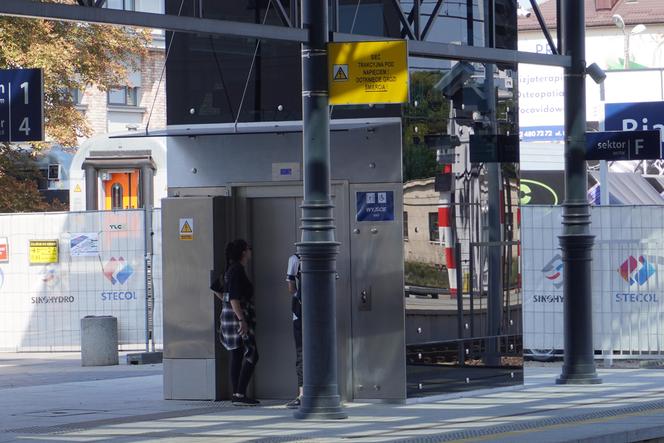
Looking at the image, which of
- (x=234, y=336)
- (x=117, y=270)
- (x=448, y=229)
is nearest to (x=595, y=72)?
(x=448, y=229)

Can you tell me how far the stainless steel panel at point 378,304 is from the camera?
50.0 feet

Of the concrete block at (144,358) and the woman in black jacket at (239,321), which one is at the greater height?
the woman in black jacket at (239,321)

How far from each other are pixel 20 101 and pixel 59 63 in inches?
760

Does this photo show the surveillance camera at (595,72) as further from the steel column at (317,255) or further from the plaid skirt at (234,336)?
the plaid skirt at (234,336)

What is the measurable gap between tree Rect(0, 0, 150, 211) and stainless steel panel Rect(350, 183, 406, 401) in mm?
20358

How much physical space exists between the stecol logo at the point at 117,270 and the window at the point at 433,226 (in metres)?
11.0

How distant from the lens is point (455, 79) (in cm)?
1597

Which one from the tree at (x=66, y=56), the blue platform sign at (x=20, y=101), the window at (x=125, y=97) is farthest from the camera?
the window at (x=125, y=97)

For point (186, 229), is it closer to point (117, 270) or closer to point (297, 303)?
point (297, 303)

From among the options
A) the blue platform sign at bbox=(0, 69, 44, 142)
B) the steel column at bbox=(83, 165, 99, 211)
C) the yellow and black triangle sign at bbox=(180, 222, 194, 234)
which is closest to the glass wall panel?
the yellow and black triangle sign at bbox=(180, 222, 194, 234)

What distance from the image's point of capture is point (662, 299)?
67.5 ft

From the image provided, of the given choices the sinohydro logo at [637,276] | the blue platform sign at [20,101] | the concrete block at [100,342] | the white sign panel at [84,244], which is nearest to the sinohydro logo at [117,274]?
the white sign panel at [84,244]

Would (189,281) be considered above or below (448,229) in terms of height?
below

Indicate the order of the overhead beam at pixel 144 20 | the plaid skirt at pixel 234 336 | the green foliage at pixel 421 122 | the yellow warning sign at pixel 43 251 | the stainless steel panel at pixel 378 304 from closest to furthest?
1. the overhead beam at pixel 144 20
2. the stainless steel panel at pixel 378 304
3. the green foliage at pixel 421 122
4. the plaid skirt at pixel 234 336
5. the yellow warning sign at pixel 43 251
